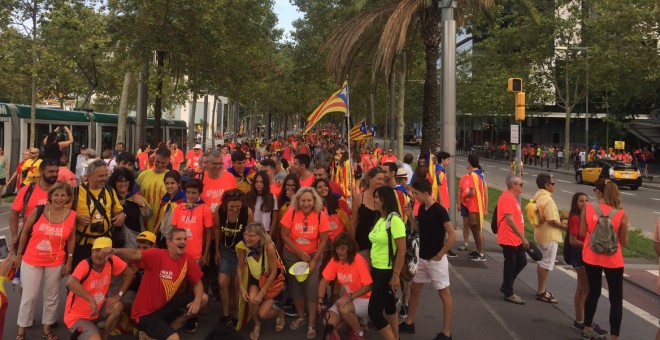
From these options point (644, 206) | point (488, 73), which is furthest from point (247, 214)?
point (488, 73)

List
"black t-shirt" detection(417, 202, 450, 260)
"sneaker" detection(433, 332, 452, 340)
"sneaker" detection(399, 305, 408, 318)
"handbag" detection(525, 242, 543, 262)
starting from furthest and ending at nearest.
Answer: "handbag" detection(525, 242, 543, 262)
"sneaker" detection(399, 305, 408, 318)
"black t-shirt" detection(417, 202, 450, 260)
"sneaker" detection(433, 332, 452, 340)

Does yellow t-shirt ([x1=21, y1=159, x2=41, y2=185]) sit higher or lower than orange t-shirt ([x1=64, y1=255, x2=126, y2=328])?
higher

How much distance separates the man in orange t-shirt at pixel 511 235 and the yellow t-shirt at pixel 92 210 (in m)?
4.63

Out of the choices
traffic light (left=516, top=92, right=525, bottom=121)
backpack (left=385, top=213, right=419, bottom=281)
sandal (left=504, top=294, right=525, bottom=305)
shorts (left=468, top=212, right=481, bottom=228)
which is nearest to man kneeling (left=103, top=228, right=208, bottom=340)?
backpack (left=385, top=213, right=419, bottom=281)

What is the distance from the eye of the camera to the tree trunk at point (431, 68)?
1492 centimetres

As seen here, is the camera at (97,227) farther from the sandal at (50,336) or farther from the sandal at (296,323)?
the sandal at (296,323)

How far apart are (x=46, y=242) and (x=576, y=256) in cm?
560

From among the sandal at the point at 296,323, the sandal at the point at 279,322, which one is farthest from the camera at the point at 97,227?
the sandal at the point at 296,323

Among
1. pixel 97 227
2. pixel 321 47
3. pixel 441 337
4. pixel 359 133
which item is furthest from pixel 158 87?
pixel 441 337

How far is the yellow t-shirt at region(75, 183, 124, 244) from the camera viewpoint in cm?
544

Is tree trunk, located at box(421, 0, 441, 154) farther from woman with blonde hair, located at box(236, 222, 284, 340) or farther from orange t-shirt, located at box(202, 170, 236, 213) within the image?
woman with blonde hair, located at box(236, 222, 284, 340)

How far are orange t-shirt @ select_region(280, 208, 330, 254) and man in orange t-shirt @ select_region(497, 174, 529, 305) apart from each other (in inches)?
98.3

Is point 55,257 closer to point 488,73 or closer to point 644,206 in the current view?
point 644,206

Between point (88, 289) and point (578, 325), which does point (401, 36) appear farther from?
point (88, 289)
